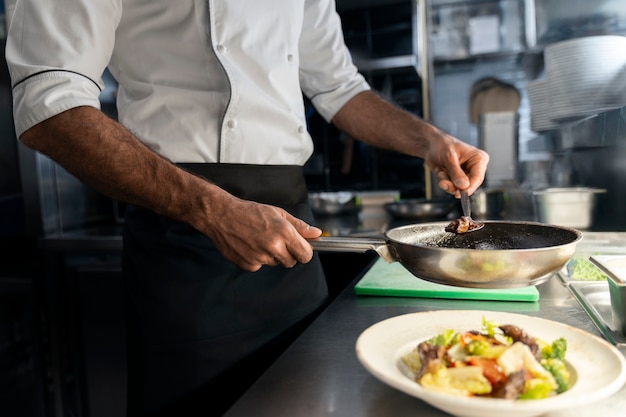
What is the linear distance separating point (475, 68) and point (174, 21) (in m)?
2.43

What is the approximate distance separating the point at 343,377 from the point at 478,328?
24cm

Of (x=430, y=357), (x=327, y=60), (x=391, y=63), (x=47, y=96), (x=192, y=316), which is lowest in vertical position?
(x=192, y=316)

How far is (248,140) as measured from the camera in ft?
4.20

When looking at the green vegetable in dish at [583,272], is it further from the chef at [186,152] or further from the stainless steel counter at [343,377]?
the chef at [186,152]

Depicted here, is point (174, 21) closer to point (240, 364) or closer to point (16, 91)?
point (16, 91)

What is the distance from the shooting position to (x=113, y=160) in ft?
3.31

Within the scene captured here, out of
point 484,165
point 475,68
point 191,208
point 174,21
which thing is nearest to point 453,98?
point 475,68

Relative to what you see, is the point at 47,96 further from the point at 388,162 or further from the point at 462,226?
the point at 388,162

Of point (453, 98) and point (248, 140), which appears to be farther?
point (453, 98)

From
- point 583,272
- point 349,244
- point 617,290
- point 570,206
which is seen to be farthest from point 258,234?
point 570,206

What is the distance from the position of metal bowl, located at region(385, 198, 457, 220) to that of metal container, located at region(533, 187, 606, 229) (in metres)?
0.57

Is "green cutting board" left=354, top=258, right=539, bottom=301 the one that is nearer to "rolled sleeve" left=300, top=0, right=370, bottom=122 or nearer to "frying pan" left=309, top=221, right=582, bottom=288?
"frying pan" left=309, top=221, right=582, bottom=288

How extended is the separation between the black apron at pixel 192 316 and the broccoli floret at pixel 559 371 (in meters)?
0.73

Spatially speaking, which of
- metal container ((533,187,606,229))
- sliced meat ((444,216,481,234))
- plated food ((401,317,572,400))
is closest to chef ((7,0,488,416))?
sliced meat ((444,216,481,234))
